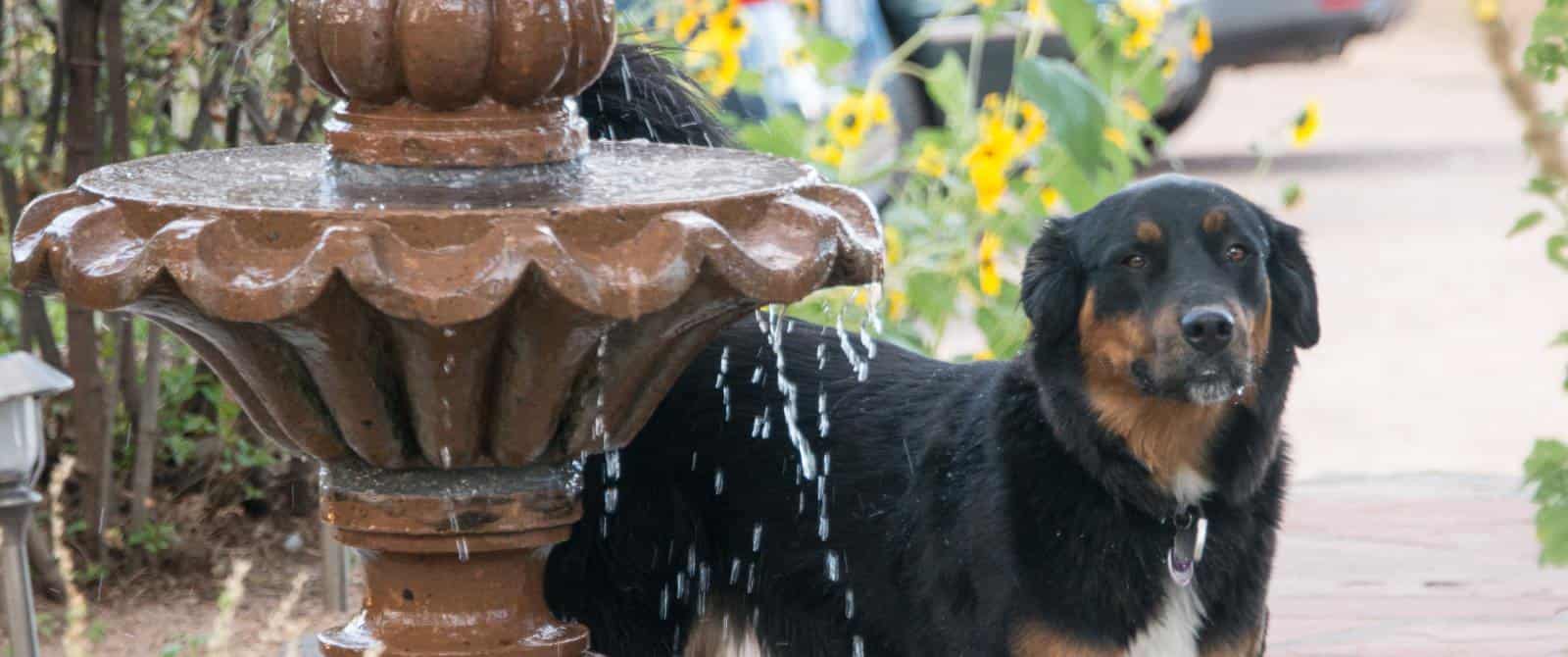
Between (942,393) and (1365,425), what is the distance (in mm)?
3952

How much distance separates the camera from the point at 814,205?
2.61 meters

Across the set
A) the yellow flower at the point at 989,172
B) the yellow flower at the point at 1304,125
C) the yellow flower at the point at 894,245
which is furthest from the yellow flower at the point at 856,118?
the yellow flower at the point at 1304,125

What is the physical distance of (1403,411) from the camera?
745 centimetres

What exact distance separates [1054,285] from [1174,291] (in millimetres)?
262

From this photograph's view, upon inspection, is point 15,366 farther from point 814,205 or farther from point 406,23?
point 814,205

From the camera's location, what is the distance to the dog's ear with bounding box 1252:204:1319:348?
134 inches

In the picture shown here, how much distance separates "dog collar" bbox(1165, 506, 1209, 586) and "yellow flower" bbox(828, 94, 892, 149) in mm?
2254

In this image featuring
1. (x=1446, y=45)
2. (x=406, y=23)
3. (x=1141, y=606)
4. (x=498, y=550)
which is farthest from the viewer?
(x=1446, y=45)

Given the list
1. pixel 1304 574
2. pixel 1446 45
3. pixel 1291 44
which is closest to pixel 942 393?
Result: pixel 1304 574

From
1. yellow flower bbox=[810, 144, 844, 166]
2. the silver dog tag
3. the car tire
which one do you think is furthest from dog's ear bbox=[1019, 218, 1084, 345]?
the car tire

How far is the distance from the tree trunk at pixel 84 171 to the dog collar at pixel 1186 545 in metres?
2.49

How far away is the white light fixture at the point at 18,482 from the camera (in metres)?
3.41

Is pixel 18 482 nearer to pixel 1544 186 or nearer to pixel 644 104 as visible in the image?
pixel 644 104

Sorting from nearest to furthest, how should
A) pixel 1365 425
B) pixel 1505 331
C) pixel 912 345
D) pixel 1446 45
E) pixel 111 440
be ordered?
pixel 111 440, pixel 912 345, pixel 1365 425, pixel 1505 331, pixel 1446 45
